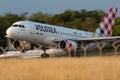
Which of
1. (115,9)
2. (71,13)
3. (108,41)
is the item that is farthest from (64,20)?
(108,41)

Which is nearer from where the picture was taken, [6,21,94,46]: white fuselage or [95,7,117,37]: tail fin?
[6,21,94,46]: white fuselage

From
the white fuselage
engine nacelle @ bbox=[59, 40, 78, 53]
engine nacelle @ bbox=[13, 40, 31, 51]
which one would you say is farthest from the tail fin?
engine nacelle @ bbox=[13, 40, 31, 51]

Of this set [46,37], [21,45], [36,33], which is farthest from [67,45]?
[21,45]

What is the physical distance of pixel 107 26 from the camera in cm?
5056

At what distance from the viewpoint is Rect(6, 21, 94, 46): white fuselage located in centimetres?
4009

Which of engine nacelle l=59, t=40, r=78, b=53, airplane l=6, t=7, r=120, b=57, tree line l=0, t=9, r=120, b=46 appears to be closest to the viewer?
airplane l=6, t=7, r=120, b=57

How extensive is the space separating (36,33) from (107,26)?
12171mm

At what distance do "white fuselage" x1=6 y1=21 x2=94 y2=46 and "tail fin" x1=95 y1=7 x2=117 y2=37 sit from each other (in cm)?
629

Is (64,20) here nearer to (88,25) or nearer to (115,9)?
(88,25)

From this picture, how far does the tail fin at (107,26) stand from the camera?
49.8 metres

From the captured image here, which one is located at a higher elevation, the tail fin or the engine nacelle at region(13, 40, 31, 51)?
the tail fin

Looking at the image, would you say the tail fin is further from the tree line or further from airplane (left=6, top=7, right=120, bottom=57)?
the tree line

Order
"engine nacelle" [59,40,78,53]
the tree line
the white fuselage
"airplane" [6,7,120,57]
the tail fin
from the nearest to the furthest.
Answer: the white fuselage < "airplane" [6,7,120,57] < "engine nacelle" [59,40,78,53] < the tail fin < the tree line

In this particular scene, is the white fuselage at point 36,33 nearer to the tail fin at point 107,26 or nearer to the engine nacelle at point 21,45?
the engine nacelle at point 21,45
